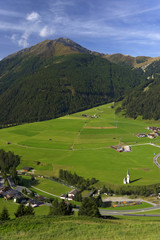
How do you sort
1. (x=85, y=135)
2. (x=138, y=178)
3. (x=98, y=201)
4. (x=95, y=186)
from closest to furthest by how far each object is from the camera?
(x=98, y=201) → (x=95, y=186) → (x=138, y=178) → (x=85, y=135)

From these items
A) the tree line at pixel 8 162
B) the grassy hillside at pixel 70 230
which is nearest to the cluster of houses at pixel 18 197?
the tree line at pixel 8 162

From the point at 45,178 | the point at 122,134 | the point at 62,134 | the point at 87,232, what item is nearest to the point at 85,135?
the point at 62,134

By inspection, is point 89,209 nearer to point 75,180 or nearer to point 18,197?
point 18,197

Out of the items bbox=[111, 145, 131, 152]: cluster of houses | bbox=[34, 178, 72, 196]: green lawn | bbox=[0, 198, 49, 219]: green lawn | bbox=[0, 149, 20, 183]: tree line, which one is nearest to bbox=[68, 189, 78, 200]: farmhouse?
bbox=[34, 178, 72, 196]: green lawn

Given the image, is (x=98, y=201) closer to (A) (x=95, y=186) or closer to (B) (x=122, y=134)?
(A) (x=95, y=186)

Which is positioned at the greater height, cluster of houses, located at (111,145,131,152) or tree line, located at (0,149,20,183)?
cluster of houses, located at (111,145,131,152)

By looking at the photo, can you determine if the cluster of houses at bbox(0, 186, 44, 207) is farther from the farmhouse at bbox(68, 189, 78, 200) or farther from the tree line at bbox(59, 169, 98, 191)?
the tree line at bbox(59, 169, 98, 191)

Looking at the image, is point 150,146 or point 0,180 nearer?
point 0,180
